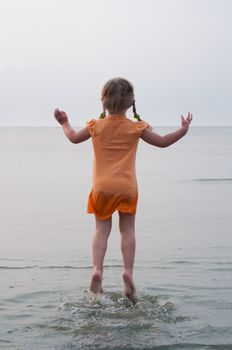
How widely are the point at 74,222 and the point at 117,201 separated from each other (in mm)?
4895

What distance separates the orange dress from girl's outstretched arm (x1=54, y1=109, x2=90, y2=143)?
59 mm

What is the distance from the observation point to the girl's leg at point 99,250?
5.56m

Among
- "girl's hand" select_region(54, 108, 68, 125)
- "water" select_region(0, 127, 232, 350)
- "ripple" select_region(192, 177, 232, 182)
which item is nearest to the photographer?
"water" select_region(0, 127, 232, 350)

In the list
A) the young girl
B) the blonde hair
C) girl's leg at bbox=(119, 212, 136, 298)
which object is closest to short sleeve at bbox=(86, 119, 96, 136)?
the young girl

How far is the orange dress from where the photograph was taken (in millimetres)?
5508

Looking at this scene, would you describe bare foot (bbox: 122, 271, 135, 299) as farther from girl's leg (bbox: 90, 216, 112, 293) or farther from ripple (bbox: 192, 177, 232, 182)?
ripple (bbox: 192, 177, 232, 182)

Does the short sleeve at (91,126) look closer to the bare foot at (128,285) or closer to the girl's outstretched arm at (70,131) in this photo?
the girl's outstretched arm at (70,131)

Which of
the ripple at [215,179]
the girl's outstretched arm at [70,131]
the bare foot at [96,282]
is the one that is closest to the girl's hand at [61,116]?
the girl's outstretched arm at [70,131]

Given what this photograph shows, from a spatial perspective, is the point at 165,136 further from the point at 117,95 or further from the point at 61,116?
the point at 61,116

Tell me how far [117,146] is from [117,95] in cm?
41

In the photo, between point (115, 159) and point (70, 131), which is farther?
point (70, 131)

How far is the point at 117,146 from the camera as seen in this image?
553 centimetres

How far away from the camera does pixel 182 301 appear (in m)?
5.70

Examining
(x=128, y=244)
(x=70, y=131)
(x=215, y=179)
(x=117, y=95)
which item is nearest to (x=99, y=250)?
(x=128, y=244)
